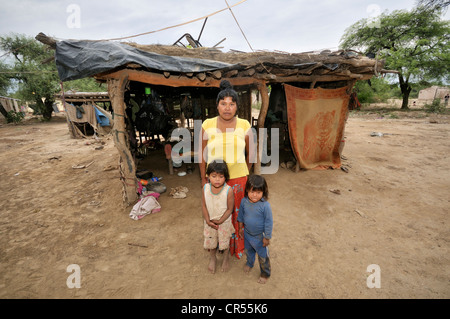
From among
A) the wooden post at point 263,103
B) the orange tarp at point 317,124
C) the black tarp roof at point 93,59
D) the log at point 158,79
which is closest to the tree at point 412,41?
the orange tarp at point 317,124

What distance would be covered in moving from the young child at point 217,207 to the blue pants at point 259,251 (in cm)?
24

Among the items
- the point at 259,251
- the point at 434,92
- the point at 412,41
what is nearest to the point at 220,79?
the point at 259,251

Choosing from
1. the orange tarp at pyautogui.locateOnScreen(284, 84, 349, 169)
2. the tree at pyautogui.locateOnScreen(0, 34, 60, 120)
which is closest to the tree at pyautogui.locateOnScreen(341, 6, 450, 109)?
the orange tarp at pyautogui.locateOnScreen(284, 84, 349, 169)

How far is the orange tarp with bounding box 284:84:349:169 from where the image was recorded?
517 centimetres

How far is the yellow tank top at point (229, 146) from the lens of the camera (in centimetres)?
210

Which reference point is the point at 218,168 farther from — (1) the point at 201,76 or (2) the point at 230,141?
(1) the point at 201,76

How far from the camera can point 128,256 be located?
272 cm

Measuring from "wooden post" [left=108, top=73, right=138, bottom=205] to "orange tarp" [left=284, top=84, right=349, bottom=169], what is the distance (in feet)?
12.2

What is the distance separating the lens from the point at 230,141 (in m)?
2.10

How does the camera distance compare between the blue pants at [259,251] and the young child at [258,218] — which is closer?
the young child at [258,218]

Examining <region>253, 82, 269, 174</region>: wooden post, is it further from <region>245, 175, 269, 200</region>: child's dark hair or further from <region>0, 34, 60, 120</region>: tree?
<region>0, 34, 60, 120</region>: tree

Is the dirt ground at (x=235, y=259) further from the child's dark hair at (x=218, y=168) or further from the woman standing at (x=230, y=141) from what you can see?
the child's dark hair at (x=218, y=168)

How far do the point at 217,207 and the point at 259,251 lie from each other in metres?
0.66

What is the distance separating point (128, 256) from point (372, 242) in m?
3.52
